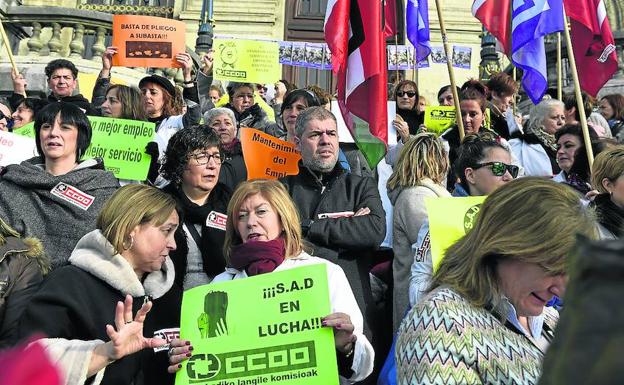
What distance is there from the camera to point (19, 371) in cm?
74

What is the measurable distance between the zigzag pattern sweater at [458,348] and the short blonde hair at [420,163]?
256cm

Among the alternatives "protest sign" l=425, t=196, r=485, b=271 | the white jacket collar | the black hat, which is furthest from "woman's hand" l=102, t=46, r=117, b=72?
"protest sign" l=425, t=196, r=485, b=271

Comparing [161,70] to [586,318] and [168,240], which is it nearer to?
[168,240]

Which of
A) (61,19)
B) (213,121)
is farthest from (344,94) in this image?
(61,19)

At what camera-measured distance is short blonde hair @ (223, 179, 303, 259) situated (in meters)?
3.49

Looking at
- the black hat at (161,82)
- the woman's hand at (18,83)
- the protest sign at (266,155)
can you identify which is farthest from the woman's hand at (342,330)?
the woman's hand at (18,83)

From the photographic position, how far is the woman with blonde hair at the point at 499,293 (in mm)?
2047

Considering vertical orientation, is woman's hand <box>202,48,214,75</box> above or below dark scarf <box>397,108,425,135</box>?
above

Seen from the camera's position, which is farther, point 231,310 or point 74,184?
point 74,184

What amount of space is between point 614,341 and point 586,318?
→ 0.03 m

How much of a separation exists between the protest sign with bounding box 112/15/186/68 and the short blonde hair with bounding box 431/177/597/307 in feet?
19.9

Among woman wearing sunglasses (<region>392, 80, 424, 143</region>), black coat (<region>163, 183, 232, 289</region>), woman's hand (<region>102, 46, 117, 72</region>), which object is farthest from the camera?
woman wearing sunglasses (<region>392, 80, 424, 143</region>)

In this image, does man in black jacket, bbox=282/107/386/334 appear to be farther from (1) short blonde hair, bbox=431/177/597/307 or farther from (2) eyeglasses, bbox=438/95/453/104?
(2) eyeglasses, bbox=438/95/453/104

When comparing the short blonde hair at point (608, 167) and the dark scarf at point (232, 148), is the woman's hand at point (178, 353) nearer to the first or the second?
the short blonde hair at point (608, 167)
